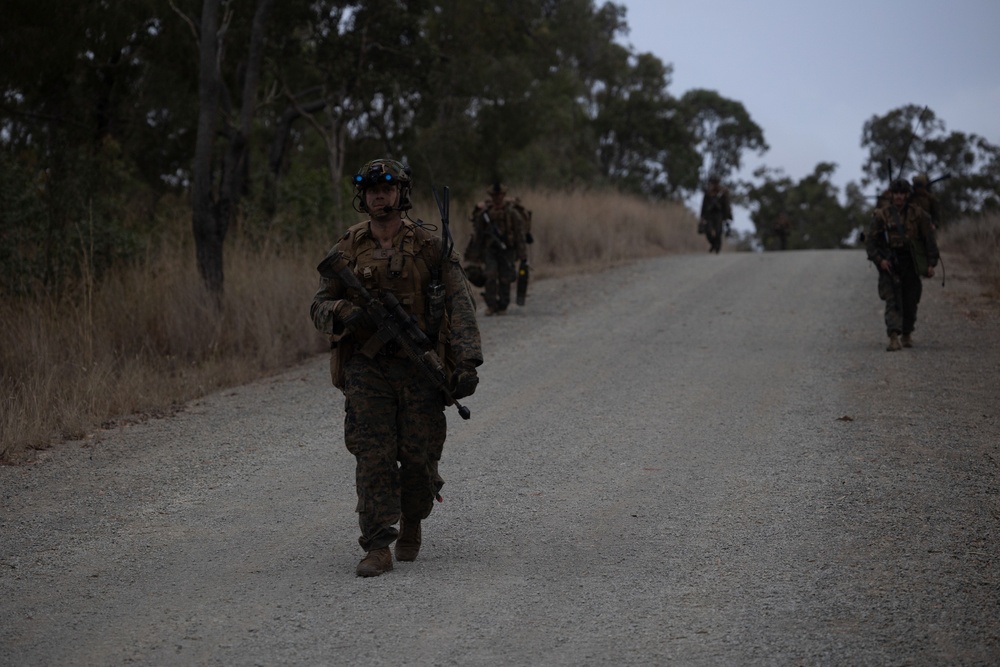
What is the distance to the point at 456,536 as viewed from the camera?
6.05 meters

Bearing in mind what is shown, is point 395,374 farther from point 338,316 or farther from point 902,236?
point 902,236

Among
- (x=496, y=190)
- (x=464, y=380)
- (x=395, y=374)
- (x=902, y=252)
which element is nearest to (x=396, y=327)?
(x=395, y=374)

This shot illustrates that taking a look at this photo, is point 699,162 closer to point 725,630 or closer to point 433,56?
point 433,56

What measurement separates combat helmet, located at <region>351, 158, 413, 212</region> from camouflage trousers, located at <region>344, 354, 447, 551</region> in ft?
2.52

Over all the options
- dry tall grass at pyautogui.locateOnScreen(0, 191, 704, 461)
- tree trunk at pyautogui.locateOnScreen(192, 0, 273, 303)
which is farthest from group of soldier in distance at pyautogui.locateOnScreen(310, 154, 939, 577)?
tree trunk at pyautogui.locateOnScreen(192, 0, 273, 303)

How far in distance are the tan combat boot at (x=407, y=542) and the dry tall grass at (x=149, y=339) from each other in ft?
12.3

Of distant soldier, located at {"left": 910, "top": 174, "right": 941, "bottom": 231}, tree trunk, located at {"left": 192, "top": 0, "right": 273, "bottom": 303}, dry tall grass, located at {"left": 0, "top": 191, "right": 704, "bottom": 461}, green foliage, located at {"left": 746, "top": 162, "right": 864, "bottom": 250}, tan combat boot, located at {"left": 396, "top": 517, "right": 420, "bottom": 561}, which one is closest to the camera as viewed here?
tan combat boot, located at {"left": 396, "top": 517, "right": 420, "bottom": 561}

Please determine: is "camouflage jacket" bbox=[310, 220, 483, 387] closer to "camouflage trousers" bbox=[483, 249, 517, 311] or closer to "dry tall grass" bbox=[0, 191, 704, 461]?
"dry tall grass" bbox=[0, 191, 704, 461]

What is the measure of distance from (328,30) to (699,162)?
30.0m

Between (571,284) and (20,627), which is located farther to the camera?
(571,284)

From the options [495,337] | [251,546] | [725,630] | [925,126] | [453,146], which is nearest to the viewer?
[725,630]

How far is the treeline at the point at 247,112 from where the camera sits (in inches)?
540

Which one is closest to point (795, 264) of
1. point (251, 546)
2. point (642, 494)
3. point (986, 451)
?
point (986, 451)

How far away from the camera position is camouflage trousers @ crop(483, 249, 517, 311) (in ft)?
50.5
